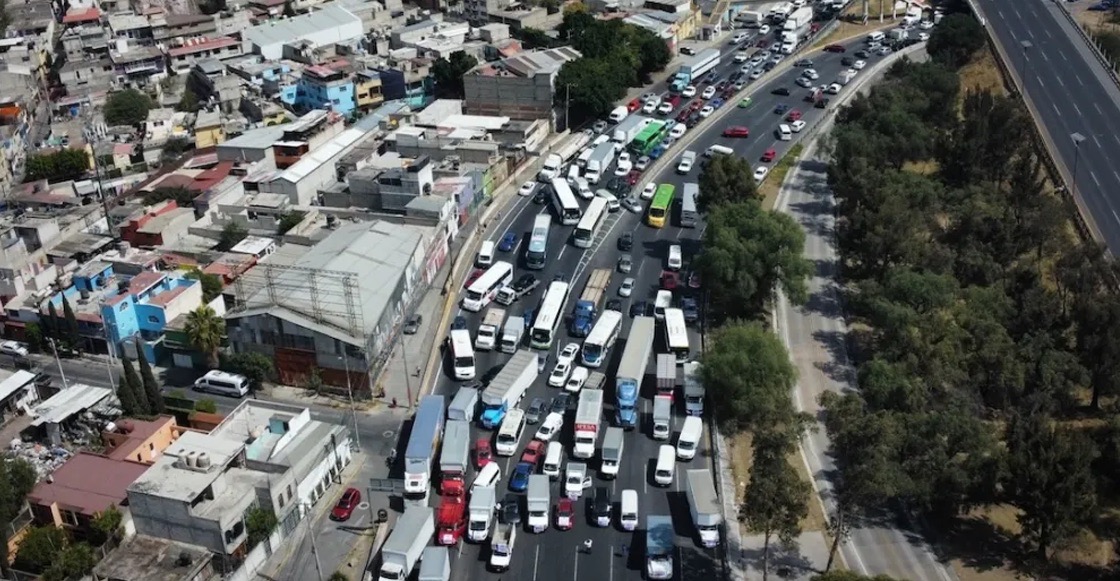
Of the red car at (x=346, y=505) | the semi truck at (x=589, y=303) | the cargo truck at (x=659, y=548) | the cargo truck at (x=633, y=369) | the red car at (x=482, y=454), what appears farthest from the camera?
the semi truck at (x=589, y=303)

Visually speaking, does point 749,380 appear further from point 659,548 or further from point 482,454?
point 482,454

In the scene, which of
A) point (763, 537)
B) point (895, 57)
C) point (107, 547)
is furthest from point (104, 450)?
point (895, 57)

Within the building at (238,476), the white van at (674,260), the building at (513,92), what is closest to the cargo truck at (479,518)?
the building at (238,476)

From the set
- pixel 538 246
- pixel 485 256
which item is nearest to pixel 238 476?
pixel 485 256

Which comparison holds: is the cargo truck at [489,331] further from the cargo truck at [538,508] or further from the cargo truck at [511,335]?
the cargo truck at [538,508]

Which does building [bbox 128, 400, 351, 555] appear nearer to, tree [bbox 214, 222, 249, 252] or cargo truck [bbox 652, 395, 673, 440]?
cargo truck [bbox 652, 395, 673, 440]

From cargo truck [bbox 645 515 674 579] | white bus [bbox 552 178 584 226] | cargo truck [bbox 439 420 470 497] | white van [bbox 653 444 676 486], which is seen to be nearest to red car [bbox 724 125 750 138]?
white bus [bbox 552 178 584 226]

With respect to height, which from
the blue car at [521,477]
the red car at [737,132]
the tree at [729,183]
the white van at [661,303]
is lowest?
the blue car at [521,477]
